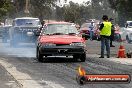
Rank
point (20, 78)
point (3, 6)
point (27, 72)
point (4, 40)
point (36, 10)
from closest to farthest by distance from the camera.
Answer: point (20, 78), point (27, 72), point (3, 6), point (4, 40), point (36, 10)

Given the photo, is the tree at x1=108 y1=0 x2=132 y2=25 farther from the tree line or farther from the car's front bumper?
the car's front bumper

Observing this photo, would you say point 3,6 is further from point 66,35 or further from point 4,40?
point 4,40

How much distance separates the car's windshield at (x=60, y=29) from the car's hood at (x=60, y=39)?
474 mm

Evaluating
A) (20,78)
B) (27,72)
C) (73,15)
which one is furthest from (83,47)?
(73,15)

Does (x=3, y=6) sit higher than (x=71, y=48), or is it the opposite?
(x=3, y=6)

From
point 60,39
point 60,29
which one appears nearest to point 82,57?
point 60,39

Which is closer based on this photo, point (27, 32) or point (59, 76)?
point (59, 76)

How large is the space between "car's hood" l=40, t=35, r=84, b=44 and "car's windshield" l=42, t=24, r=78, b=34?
474 millimetres

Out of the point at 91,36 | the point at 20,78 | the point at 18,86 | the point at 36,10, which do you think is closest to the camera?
the point at 18,86

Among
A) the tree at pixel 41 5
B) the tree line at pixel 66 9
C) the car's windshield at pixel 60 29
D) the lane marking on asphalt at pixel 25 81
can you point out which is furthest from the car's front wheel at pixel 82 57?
the tree at pixel 41 5

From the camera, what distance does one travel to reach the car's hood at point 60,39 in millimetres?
17406

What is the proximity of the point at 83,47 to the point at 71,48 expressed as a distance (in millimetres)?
515

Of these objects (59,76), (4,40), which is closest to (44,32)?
A: (59,76)

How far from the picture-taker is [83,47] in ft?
57.9
